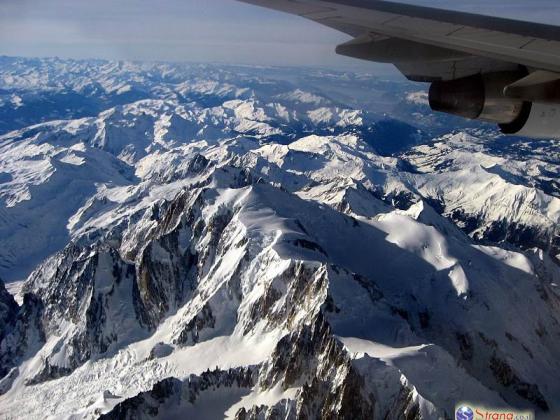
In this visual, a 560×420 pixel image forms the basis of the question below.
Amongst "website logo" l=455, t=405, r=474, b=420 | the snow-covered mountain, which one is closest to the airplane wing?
"website logo" l=455, t=405, r=474, b=420

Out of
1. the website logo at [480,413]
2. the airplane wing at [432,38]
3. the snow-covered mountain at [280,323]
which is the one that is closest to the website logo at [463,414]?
the website logo at [480,413]

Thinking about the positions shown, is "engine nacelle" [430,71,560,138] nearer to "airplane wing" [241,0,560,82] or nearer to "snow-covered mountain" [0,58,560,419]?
"airplane wing" [241,0,560,82]

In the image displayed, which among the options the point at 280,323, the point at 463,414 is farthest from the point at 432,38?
the point at 280,323

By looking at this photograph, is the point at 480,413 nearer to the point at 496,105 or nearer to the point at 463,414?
the point at 463,414

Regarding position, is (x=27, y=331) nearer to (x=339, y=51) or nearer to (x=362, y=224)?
(x=362, y=224)

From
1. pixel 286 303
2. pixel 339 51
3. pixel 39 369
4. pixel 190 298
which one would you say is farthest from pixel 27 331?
pixel 339 51

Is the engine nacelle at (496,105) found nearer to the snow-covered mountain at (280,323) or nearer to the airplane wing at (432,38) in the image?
the airplane wing at (432,38)
